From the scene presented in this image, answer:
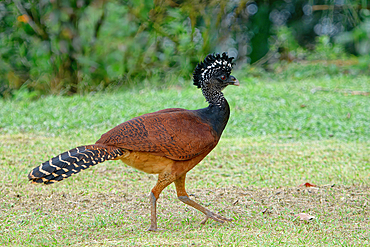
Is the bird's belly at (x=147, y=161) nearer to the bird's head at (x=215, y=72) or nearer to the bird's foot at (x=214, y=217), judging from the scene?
the bird's foot at (x=214, y=217)

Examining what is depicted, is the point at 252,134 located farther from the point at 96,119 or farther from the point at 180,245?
the point at 180,245

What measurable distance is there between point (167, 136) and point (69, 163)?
757 mm

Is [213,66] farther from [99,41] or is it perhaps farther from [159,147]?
[99,41]

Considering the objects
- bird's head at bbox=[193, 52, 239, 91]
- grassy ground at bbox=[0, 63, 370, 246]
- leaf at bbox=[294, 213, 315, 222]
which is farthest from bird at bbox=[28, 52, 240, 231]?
leaf at bbox=[294, 213, 315, 222]

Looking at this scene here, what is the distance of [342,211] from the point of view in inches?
147

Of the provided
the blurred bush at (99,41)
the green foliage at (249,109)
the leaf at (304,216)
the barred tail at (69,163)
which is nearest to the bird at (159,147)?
the barred tail at (69,163)

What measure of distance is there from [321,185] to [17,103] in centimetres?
593

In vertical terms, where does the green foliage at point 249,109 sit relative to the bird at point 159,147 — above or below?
below

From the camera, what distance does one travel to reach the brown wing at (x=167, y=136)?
10.6 ft

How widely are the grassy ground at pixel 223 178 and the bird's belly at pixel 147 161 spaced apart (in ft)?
1.59

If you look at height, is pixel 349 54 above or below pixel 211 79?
below

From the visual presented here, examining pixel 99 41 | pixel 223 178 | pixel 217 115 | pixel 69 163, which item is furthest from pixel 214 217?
pixel 99 41

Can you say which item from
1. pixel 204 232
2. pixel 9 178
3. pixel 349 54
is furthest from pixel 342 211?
pixel 349 54

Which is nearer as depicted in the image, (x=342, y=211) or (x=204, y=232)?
(x=204, y=232)
